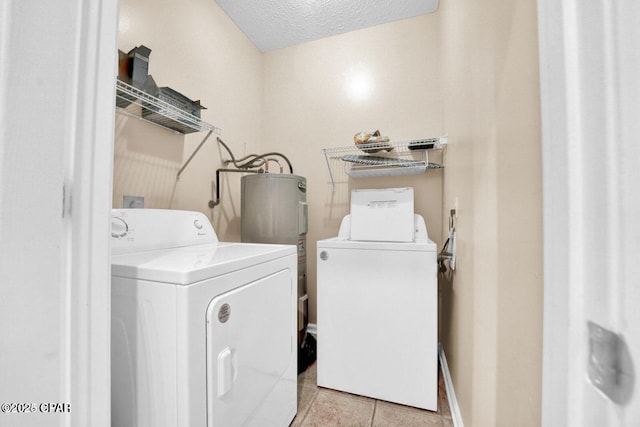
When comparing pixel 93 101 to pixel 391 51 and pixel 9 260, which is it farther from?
pixel 391 51

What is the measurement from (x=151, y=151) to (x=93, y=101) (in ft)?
3.58

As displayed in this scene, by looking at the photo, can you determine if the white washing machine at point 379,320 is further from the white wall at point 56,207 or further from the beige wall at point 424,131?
the white wall at point 56,207

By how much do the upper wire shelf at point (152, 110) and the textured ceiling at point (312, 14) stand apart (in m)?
1.20

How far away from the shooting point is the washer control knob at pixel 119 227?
96 centimetres

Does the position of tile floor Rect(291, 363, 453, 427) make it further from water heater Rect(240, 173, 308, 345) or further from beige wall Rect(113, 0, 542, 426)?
water heater Rect(240, 173, 308, 345)

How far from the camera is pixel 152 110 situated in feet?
4.25

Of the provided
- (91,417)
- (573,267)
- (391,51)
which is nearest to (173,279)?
(91,417)

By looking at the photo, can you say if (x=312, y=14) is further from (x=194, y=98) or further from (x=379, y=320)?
(x=379, y=320)

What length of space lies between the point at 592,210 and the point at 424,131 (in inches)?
76.6

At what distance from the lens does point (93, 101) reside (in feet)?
1.68

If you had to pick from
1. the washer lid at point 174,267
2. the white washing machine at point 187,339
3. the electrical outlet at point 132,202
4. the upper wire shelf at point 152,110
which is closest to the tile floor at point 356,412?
the white washing machine at point 187,339
